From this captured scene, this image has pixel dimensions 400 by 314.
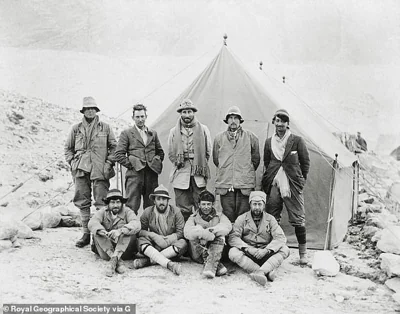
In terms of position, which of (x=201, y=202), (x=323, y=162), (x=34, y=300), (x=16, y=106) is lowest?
(x=34, y=300)

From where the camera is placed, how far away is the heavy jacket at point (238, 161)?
427 centimetres

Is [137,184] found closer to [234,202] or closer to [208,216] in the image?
[208,216]

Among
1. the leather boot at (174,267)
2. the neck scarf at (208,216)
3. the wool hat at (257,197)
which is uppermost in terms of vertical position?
the wool hat at (257,197)

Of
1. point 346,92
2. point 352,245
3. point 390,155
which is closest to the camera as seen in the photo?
point 352,245

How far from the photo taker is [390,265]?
3.69 metres

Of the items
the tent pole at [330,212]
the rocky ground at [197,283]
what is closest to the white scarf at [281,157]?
the rocky ground at [197,283]

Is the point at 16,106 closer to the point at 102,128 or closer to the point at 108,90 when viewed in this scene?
the point at 102,128

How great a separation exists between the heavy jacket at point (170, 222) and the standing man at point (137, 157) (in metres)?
0.36

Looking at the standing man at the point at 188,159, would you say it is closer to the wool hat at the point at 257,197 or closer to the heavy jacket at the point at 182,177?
the heavy jacket at the point at 182,177

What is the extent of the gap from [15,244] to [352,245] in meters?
3.74

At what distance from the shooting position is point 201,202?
3.92 meters

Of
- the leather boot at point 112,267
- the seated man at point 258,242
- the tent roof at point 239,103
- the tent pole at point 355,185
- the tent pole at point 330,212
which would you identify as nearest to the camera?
the leather boot at point 112,267

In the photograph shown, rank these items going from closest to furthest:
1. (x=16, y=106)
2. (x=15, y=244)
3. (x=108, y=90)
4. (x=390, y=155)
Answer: (x=15, y=244) → (x=16, y=106) → (x=390, y=155) → (x=108, y=90)

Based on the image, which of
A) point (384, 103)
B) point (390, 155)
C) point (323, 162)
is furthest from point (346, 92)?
point (323, 162)
